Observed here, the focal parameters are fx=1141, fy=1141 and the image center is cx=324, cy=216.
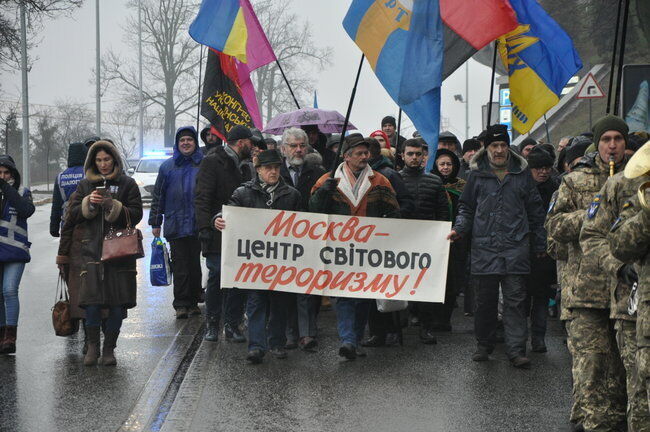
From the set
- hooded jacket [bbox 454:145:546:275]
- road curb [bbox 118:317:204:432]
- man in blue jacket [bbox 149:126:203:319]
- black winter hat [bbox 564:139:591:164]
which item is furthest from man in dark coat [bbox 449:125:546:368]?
man in blue jacket [bbox 149:126:203:319]

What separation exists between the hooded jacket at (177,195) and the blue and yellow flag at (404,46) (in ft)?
9.11

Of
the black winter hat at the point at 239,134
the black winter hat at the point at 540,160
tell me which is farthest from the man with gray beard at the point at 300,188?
the black winter hat at the point at 540,160

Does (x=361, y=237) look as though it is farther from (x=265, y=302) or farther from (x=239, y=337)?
(x=239, y=337)

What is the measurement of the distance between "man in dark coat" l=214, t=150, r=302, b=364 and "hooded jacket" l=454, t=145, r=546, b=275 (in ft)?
4.84

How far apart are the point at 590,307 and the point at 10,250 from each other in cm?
517

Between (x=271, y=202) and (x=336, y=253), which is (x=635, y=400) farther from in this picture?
(x=271, y=202)

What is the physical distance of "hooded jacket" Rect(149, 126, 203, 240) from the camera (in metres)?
11.8

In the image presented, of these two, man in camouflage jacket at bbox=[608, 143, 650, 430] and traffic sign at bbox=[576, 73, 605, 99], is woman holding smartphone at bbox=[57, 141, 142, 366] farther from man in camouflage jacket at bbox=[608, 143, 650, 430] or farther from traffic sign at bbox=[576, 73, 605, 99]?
traffic sign at bbox=[576, 73, 605, 99]

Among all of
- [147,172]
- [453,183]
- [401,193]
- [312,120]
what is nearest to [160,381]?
[401,193]

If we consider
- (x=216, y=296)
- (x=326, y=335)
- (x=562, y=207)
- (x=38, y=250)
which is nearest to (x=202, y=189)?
(x=216, y=296)

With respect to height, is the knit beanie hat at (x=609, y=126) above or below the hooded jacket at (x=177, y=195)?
above

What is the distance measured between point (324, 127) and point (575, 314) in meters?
8.75

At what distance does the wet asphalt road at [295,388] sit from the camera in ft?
23.5

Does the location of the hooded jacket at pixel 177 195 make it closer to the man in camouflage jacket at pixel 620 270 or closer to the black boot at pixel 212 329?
the black boot at pixel 212 329
